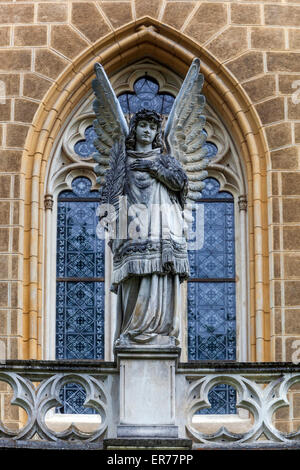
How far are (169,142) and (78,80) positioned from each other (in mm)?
2898

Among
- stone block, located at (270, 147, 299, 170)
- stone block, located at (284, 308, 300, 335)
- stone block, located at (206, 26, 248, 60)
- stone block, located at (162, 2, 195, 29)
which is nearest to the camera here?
stone block, located at (284, 308, 300, 335)

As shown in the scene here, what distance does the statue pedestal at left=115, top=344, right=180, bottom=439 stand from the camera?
1360 centimetres

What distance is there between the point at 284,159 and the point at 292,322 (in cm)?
167

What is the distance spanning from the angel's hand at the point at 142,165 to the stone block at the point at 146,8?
3.63 meters

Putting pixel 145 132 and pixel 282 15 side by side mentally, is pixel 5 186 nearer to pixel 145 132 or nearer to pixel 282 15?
pixel 145 132

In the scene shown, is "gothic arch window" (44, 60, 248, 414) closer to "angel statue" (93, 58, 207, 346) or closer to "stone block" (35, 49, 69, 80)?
"stone block" (35, 49, 69, 80)

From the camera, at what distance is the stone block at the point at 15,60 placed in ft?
57.3

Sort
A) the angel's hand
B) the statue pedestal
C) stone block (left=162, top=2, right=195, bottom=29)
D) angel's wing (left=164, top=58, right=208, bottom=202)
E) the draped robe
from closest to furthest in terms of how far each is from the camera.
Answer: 1. the statue pedestal
2. the draped robe
3. the angel's hand
4. angel's wing (left=164, top=58, right=208, bottom=202)
5. stone block (left=162, top=2, right=195, bottom=29)

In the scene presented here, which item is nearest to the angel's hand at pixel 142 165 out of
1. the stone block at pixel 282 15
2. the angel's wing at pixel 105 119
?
the angel's wing at pixel 105 119

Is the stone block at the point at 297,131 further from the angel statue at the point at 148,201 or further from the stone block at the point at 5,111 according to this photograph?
the stone block at the point at 5,111

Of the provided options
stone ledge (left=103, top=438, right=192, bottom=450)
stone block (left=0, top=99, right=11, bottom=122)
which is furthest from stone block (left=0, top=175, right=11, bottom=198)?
stone ledge (left=103, top=438, right=192, bottom=450)

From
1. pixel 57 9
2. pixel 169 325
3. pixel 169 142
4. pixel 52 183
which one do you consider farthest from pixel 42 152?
pixel 169 325

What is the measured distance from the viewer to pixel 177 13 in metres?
17.7

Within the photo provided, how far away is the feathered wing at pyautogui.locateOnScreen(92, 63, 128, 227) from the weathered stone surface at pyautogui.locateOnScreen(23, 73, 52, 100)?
2.31 meters
